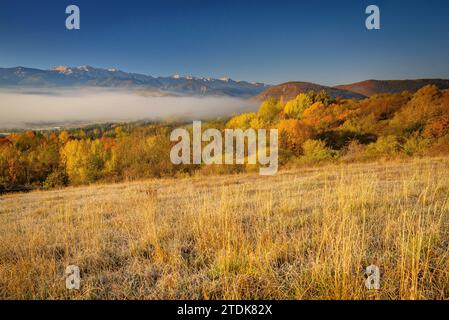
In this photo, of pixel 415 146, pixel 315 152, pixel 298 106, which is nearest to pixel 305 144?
pixel 315 152

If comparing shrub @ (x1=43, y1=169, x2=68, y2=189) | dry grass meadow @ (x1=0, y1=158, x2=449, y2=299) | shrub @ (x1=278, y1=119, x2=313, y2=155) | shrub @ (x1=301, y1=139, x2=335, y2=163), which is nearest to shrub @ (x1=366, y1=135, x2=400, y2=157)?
shrub @ (x1=301, y1=139, x2=335, y2=163)

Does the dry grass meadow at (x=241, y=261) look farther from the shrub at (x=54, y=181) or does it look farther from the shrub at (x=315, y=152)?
the shrub at (x=54, y=181)

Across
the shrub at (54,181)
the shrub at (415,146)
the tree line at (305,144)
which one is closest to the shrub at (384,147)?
the tree line at (305,144)

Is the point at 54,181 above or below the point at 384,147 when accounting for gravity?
below

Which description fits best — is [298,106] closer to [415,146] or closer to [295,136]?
[295,136]

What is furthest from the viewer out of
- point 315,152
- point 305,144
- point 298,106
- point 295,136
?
point 298,106

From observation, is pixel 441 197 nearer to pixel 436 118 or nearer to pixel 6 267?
pixel 6 267

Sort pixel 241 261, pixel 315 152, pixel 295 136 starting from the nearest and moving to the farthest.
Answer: pixel 241 261 < pixel 315 152 < pixel 295 136

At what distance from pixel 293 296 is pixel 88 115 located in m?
215

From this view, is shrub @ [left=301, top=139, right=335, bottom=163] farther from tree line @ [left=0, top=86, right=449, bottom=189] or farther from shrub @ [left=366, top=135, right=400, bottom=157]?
shrub @ [left=366, top=135, right=400, bottom=157]

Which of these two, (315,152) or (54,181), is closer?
(315,152)

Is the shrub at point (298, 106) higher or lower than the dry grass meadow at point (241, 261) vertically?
higher
